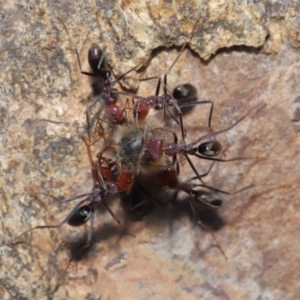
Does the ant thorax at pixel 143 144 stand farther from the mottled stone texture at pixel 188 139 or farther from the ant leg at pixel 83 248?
the ant leg at pixel 83 248

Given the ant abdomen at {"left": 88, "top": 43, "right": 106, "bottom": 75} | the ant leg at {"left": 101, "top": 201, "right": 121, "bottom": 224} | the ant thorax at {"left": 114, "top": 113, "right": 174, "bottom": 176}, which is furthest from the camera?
the ant leg at {"left": 101, "top": 201, "right": 121, "bottom": 224}

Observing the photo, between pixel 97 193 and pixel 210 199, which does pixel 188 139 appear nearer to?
pixel 210 199

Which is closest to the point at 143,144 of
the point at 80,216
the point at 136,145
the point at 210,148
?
the point at 136,145

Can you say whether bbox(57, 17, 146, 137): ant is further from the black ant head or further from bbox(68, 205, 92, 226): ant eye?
the black ant head

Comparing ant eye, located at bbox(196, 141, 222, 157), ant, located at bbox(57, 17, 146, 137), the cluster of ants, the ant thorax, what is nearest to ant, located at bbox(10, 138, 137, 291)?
the cluster of ants

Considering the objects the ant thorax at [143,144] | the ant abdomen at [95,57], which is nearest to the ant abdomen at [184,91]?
the ant thorax at [143,144]

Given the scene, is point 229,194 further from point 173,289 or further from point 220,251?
point 173,289
